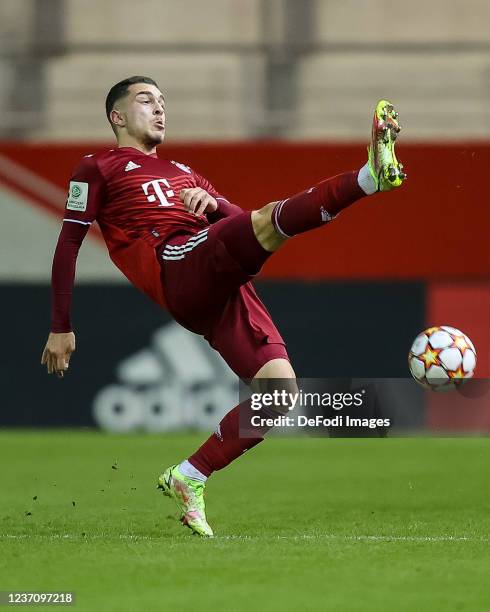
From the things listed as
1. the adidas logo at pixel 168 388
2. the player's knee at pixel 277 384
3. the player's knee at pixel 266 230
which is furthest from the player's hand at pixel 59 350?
the adidas logo at pixel 168 388

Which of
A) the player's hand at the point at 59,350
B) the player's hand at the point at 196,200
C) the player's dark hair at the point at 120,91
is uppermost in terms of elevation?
the player's dark hair at the point at 120,91

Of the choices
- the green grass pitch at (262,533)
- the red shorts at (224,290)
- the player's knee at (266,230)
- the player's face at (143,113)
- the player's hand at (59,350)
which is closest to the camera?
the green grass pitch at (262,533)

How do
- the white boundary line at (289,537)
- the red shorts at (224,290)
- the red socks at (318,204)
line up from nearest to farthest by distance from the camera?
the red socks at (318,204)
the red shorts at (224,290)
the white boundary line at (289,537)

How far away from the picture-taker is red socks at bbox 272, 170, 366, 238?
4547mm

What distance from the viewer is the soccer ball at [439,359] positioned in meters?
5.97

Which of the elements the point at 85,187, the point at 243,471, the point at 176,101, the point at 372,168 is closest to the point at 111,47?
the point at 176,101

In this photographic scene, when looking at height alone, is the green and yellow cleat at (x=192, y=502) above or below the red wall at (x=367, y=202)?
below

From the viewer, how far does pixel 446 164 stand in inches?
472

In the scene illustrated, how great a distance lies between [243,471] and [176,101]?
6.12 meters

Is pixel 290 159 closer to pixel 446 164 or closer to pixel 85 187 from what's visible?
pixel 446 164

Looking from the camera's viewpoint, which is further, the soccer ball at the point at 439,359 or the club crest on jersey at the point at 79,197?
the soccer ball at the point at 439,359

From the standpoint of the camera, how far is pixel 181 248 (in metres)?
5.13

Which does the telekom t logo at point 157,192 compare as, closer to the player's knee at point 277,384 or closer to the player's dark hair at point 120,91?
the player's dark hair at point 120,91

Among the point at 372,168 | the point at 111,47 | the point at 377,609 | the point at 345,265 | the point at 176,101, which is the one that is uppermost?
the point at 111,47
